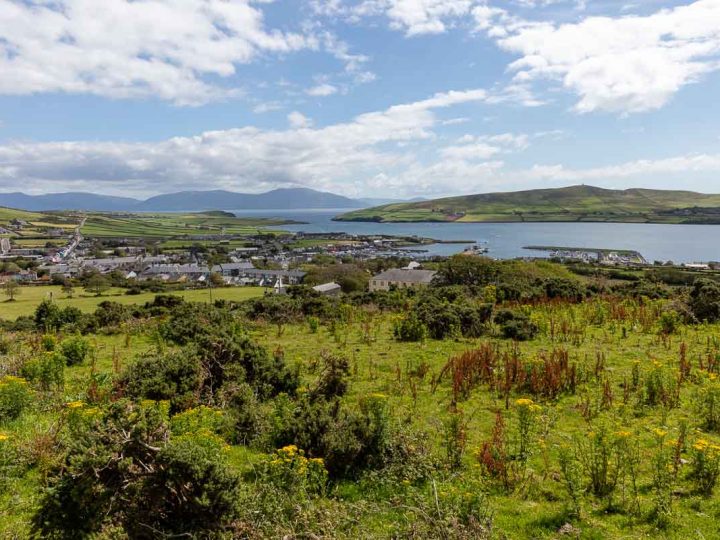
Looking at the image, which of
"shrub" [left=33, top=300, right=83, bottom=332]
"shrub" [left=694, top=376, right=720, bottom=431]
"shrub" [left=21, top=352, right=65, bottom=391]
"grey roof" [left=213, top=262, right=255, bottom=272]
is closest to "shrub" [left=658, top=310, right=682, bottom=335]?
"shrub" [left=694, top=376, right=720, bottom=431]

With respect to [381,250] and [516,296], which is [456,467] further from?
[381,250]

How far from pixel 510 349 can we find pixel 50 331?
16485 millimetres

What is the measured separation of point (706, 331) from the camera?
13594 mm

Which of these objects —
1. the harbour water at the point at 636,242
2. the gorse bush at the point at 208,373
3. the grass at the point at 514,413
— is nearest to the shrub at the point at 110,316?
the grass at the point at 514,413

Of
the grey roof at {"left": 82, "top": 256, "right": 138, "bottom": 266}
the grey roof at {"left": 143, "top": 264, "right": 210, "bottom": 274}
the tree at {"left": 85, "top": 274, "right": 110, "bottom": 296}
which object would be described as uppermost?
the tree at {"left": 85, "top": 274, "right": 110, "bottom": 296}

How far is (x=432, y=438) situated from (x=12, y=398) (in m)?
7.08

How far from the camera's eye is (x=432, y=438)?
684cm

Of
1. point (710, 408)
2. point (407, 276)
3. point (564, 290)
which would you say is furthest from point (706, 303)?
point (407, 276)

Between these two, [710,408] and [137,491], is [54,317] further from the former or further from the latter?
[710,408]

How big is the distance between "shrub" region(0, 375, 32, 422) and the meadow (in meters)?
0.15

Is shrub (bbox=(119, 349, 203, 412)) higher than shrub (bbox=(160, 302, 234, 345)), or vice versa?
shrub (bbox=(119, 349, 203, 412))

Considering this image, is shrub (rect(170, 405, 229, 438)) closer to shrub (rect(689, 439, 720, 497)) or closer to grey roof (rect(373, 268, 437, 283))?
shrub (rect(689, 439, 720, 497))

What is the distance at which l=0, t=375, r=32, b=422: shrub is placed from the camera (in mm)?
7137

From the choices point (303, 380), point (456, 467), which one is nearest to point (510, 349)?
point (303, 380)
